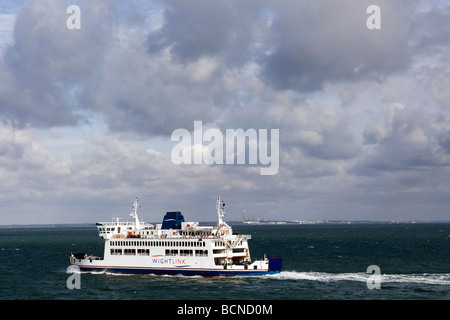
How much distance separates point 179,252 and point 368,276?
91.2 ft

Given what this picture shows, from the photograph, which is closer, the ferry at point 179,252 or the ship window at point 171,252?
the ferry at point 179,252

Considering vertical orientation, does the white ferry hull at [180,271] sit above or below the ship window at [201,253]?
below

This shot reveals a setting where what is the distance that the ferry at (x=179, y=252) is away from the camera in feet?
232

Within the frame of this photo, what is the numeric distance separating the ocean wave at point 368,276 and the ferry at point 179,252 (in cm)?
273

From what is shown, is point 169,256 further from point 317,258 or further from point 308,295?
point 317,258

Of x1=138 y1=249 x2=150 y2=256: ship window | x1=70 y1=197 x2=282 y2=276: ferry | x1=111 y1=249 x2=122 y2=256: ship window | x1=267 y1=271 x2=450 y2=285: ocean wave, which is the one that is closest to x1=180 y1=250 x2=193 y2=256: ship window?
x1=70 y1=197 x2=282 y2=276: ferry

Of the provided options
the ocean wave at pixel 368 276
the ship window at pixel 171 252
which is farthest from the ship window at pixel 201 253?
the ocean wave at pixel 368 276

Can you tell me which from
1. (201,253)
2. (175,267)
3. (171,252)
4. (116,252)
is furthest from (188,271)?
(116,252)

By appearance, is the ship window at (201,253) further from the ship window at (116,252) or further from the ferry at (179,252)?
the ship window at (116,252)

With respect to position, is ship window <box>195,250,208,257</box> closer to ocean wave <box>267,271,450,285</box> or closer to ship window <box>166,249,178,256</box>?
ship window <box>166,249,178,256</box>

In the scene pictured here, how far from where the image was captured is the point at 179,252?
72938mm

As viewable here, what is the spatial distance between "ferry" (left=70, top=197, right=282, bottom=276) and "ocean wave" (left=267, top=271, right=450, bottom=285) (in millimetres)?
2731
